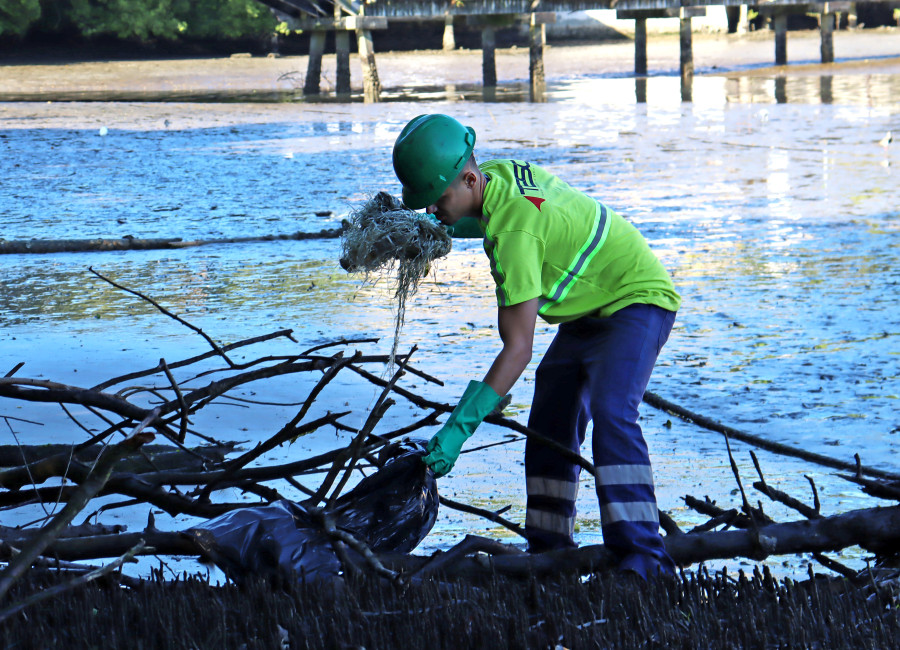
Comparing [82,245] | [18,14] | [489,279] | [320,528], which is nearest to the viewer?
[320,528]

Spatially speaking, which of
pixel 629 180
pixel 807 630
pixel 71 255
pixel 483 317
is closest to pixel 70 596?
pixel 807 630

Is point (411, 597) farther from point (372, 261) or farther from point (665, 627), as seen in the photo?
point (372, 261)

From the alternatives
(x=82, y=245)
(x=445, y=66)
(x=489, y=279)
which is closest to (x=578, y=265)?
(x=489, y=279)

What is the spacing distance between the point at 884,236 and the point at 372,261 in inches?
271

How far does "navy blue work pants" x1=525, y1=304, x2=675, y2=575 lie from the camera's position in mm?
3432

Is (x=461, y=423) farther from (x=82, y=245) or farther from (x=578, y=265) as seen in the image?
(x=82, y=245)

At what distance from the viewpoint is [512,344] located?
331 cm

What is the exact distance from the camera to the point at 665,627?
2721 millimetres

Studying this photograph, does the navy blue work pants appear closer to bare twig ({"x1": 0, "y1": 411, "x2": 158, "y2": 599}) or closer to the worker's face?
the worker's face

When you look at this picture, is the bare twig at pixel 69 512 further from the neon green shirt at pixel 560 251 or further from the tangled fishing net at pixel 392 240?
the neon green shirt at pixel 560 251

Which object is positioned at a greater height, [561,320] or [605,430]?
[561,320]

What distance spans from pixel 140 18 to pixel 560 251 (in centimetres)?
4763

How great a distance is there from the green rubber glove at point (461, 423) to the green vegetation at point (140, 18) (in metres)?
46.7

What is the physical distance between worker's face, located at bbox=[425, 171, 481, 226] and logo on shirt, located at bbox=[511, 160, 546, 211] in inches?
6.0
